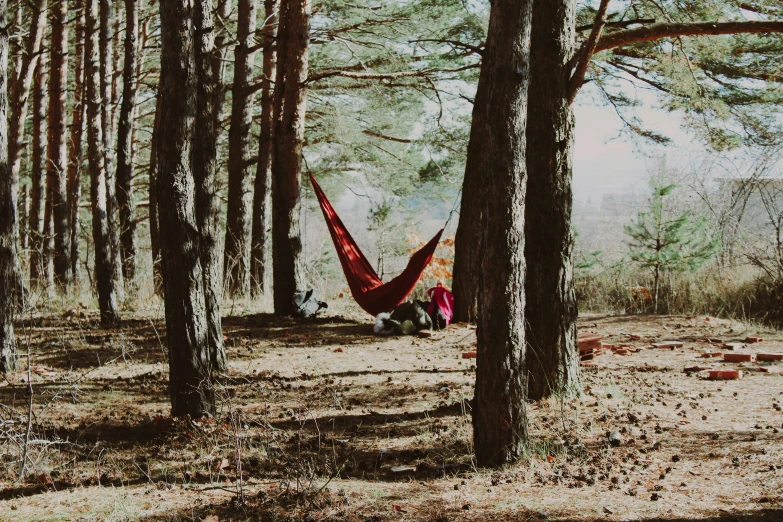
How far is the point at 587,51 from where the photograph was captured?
3.19m

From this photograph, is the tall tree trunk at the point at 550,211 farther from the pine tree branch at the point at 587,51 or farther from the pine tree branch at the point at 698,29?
the pine tree branch at the point at 698,29

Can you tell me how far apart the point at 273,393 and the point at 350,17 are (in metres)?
5.19

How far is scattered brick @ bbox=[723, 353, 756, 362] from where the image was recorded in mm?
4242

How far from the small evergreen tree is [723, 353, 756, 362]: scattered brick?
9.81 ft

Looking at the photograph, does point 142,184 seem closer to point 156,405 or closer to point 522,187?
point 156,405

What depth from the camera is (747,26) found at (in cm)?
336

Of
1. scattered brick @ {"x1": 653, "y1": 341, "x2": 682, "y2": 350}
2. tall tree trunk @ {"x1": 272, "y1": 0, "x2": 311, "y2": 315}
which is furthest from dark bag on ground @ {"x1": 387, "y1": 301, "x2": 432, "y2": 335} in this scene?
scattered brick @ {"x1": 653, "y1": 341, "x2": 682, "y2": 350}

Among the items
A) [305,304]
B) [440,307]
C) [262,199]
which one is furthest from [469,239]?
[262,199]

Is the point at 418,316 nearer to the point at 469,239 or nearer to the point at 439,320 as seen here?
the point at 439,320

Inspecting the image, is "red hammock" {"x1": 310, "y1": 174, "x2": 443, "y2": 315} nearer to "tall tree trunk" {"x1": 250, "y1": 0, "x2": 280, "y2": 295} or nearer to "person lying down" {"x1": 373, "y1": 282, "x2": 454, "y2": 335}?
"person lying down" {"x1": 373, "y1": 282, "x2": 454, "y2": 335}

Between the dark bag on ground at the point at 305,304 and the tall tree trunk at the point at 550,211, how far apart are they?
3065mm

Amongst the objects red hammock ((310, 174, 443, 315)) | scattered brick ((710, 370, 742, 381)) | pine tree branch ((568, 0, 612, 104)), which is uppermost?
pine tree branch ((568, 0, 612, 104))

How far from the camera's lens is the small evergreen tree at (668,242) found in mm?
7383

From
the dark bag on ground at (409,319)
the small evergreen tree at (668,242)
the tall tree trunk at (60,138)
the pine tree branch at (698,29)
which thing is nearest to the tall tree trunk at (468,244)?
the dark bag on ground at (409,319)
